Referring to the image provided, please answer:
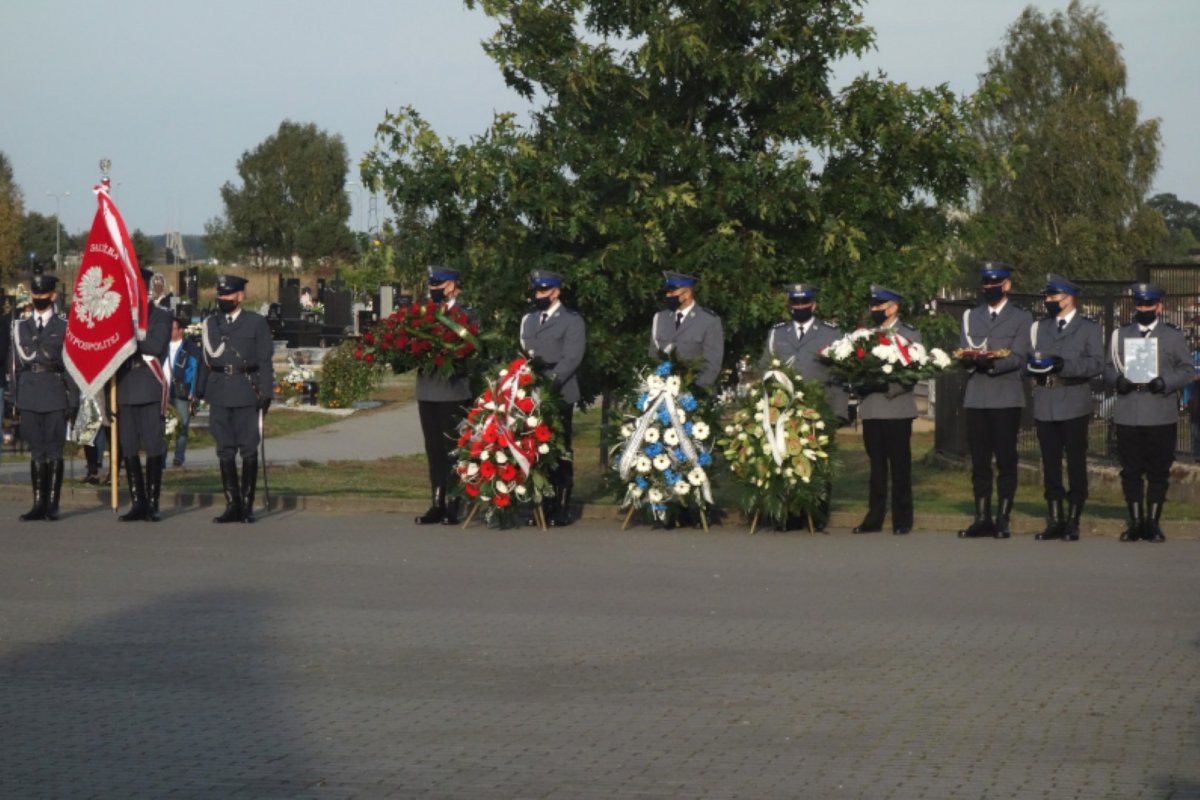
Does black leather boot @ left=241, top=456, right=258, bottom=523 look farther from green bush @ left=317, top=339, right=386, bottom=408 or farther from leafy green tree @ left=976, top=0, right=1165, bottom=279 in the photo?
leafy green tree @ left=976, top=0, right=1165, bottom=279

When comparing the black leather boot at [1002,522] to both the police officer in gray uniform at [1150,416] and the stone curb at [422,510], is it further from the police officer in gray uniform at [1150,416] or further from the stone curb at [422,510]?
the police officer in gray uniform at [1150,416]

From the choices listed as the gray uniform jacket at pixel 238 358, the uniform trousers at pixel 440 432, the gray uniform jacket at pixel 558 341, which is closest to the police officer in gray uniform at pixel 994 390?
the gray uniform jacket at pixel 558 341

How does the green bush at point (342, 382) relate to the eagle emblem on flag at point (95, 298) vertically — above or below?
below

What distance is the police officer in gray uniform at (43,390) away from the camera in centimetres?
1728

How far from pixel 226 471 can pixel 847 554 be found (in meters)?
5.46

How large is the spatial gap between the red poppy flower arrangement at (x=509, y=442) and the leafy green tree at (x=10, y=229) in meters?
83.4

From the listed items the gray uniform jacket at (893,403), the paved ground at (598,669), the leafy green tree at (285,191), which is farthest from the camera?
the leafy green tree at (285,191)

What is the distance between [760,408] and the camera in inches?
629

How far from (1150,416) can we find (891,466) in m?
2.09

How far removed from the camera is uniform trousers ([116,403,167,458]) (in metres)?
17.4

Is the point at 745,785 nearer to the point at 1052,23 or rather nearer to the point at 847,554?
the point at 847,554

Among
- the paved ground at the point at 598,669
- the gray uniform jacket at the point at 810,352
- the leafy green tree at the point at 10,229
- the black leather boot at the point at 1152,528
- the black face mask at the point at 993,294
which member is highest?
the leafy green tree at the point at 10,229

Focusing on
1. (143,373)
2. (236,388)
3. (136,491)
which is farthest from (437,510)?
(143,373)

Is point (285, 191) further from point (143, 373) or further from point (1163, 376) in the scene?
point (1163, 376)
